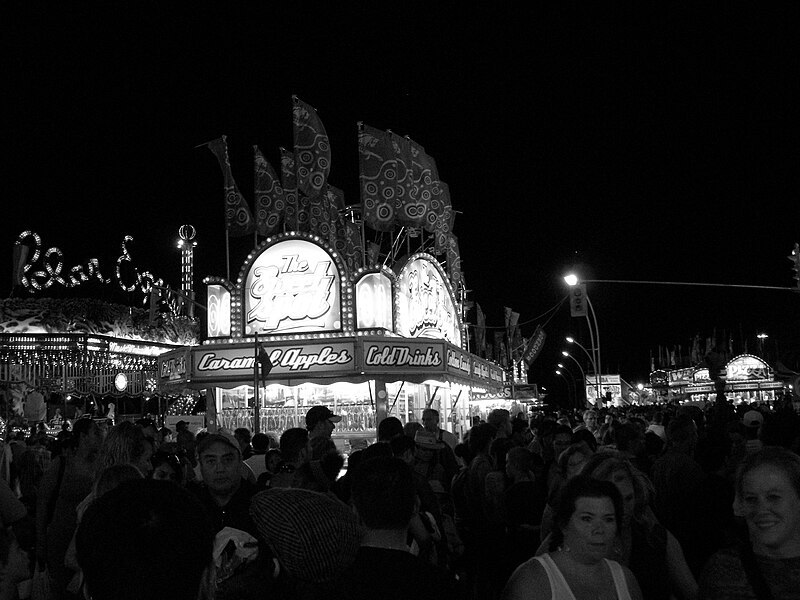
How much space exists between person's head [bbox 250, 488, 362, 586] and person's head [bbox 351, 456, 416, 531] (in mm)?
384

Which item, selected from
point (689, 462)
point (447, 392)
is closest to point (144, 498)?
point (689, 462)

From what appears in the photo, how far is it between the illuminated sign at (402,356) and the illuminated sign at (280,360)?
1.66ft

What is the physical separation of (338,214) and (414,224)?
8.50 metres

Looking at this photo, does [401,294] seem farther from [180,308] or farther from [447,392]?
[180,308]

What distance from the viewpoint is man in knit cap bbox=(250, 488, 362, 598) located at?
9.62 feet

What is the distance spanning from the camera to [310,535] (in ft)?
9.63

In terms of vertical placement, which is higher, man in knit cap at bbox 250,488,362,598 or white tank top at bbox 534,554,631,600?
man in knit cap at bbox 250,488,362,598

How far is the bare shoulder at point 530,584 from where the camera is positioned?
3.56 metres

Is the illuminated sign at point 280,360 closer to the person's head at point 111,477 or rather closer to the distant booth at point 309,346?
the distant booth at point 309,346

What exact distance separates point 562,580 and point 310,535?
4.17 feet

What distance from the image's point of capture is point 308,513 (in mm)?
2975

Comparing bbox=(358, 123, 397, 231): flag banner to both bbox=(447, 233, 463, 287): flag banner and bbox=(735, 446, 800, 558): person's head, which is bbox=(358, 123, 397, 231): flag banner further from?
bbox=(735, 446, 800, 558): person's head

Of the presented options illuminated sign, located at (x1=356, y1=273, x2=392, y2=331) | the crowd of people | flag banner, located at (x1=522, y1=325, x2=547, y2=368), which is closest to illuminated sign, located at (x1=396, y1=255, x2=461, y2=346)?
illuminated sign, located at (x1=356, y1=273, x2=392, y2=331)

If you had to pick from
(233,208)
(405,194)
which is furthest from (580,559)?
(233,208)
